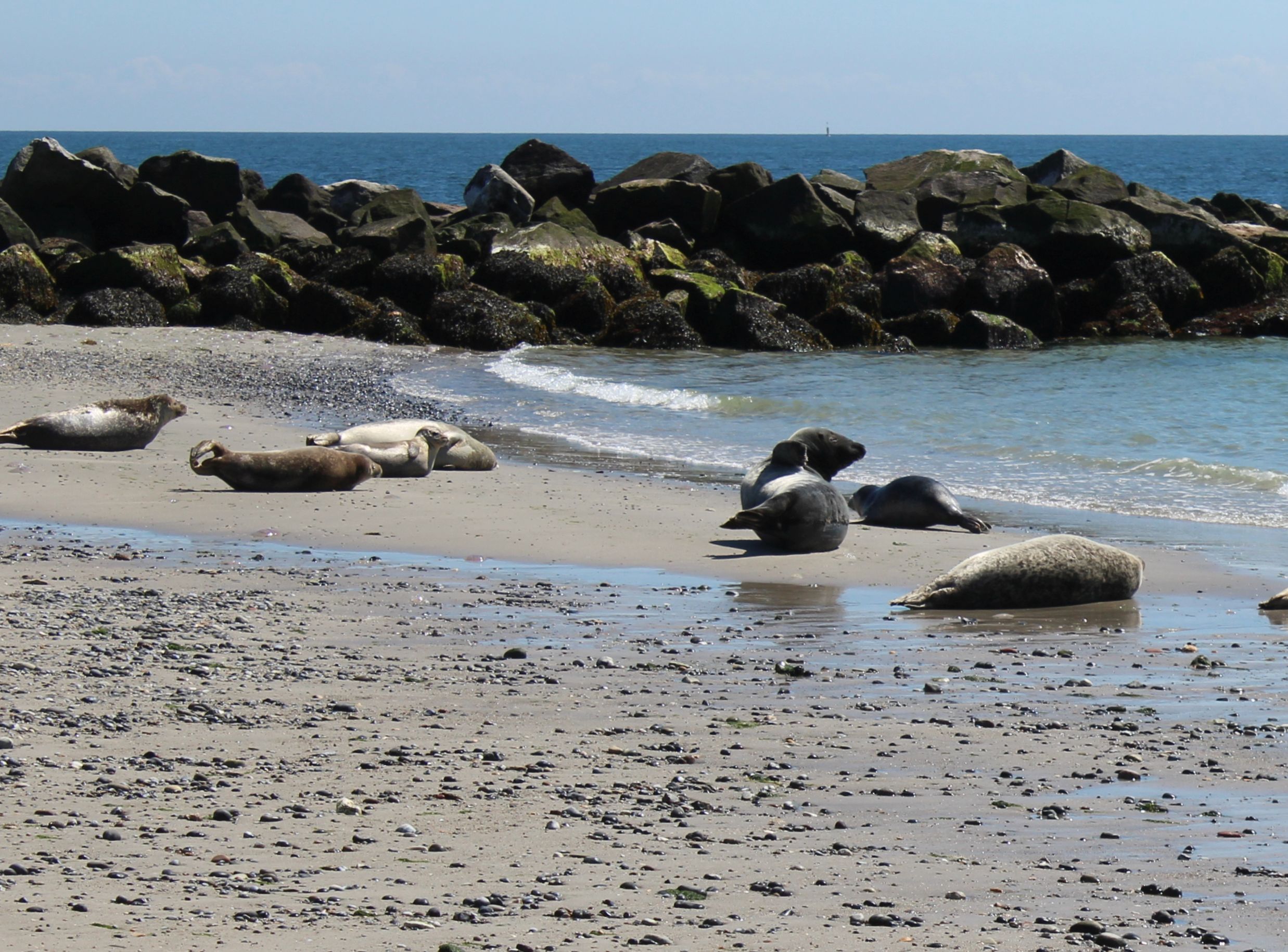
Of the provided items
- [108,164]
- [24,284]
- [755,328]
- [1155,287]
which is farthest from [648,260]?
[108,164]

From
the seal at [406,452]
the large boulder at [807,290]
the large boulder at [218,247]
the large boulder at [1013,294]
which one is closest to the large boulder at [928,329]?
the large boulder at [807,290]

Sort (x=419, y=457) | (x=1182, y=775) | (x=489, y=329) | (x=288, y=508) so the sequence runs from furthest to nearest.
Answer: (x=489, y=329) → (x=419, y=457) → (x=288, y=508) → (x=1182, y=775)

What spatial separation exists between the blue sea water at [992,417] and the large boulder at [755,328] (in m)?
0.51

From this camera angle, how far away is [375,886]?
333cm

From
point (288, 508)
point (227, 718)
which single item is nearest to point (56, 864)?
point (227, 718)

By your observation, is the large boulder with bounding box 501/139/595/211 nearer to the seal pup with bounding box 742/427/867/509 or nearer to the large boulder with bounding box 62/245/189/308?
the large boulder with bounding box 62/245/189/308

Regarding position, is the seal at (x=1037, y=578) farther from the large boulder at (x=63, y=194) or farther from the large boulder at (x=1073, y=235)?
the large boulder at (x=63, y=194)

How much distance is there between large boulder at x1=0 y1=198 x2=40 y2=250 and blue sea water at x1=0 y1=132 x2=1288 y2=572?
7139 millimetres

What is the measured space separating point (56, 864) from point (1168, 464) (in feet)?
32.1

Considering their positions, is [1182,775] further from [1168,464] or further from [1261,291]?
[1261,291]

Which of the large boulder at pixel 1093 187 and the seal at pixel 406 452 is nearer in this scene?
the seal at pixel 406 452

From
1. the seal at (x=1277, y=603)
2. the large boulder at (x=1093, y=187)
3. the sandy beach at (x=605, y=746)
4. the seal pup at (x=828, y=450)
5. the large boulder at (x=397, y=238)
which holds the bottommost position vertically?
the sandy beach at (x=605, y=746)

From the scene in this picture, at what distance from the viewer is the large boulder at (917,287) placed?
2133 cm

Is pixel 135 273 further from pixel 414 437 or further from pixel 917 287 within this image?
pixel 414 437
